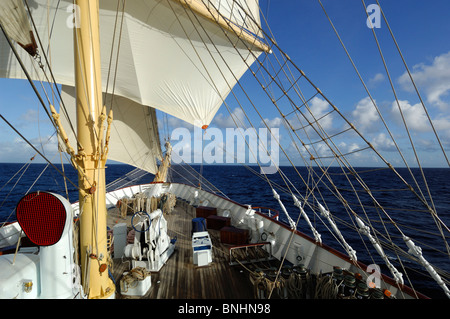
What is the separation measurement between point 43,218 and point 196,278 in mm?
3777

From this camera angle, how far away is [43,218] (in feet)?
10.1

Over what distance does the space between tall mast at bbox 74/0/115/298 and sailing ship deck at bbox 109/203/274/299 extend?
144cm

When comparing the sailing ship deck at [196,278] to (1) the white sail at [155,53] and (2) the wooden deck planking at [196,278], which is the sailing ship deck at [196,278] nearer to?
(2) the wooden deck planking at [196,278]

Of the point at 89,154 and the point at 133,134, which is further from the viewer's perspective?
the point at 133,134

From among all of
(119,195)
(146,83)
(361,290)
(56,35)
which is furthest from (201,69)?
(361,290)

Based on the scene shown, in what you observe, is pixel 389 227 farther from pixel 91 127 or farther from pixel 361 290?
pixel 91 127

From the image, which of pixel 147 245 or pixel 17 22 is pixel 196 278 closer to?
pixel 147 245

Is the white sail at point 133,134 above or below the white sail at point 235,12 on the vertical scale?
below

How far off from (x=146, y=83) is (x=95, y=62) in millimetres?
9155

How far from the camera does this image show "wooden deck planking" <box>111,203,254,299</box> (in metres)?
4.92

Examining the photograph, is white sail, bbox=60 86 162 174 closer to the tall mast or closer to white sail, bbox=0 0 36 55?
white sail, bbox=0 0 36 55

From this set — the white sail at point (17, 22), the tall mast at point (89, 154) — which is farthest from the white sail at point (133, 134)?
the tall mast at point (89, 154)

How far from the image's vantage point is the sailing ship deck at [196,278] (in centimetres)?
492

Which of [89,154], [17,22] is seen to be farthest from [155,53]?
[89,154]
